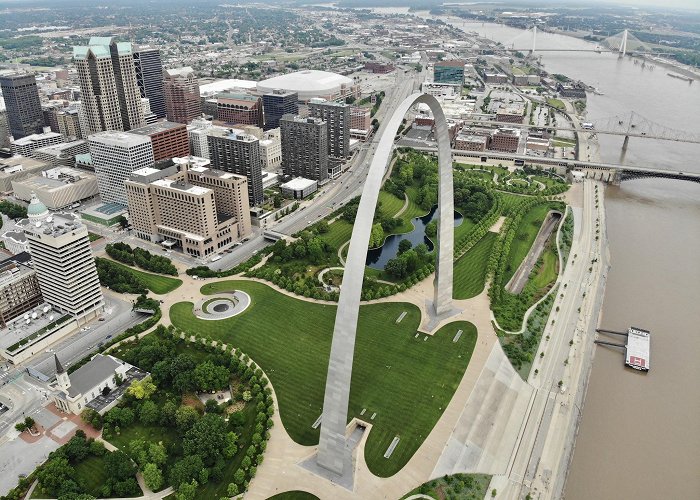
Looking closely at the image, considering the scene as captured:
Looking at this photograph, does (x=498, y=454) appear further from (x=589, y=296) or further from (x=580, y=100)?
(x=580, y=100)

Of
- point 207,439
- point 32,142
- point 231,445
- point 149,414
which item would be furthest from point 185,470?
point 32,142

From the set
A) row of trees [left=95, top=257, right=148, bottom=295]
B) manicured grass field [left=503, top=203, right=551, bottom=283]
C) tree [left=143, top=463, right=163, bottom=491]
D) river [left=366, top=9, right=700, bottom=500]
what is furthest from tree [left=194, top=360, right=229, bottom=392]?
manicured grass field [left=503, top=203, right=551, bottom=283]

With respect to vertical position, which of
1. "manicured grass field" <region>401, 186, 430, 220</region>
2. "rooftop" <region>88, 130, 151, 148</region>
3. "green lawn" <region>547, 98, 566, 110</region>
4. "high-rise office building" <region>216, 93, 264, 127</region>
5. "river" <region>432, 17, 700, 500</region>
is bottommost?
"river" <region>432, 17, 700, 500</region>

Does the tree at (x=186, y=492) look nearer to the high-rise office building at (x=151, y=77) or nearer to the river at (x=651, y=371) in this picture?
the river at (x=651, y=371)


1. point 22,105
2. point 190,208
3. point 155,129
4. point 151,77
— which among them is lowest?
point 190,208

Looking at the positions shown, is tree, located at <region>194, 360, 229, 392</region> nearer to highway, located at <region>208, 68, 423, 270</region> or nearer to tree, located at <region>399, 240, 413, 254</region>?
highway, located at <region>208, 68, 423, 270</region>

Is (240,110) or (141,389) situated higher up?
(240,110)

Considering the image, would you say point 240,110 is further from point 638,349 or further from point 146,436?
point 638,349
